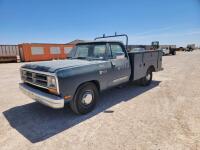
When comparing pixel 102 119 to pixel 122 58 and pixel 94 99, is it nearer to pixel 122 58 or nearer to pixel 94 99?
pixel 94 99

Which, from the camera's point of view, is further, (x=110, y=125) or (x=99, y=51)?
(x=99, y=51)

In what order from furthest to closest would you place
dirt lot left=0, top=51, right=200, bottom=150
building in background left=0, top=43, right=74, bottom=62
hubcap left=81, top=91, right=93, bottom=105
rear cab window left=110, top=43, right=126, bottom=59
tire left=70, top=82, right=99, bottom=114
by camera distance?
building in background left=0, top=43, right=74, bottom=62, rear cab window left=110, top=43, right=126, bottom=59, hubcap left=81, top=91, right=93, bottom=105, tire left=70, top=82, right=99, bottom=114, dirt lot left=0, top=51, right=200, bottom=150

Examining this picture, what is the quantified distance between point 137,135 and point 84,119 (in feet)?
4.69

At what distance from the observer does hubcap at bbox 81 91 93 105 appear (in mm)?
4234

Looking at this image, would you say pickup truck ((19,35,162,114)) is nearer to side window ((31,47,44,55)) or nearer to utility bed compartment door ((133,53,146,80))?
utility bed compartment door ((133,53,146,80))

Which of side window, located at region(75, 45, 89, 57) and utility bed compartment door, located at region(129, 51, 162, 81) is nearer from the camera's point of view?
side window, located at region(75, 45, 89, 57)

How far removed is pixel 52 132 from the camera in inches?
137

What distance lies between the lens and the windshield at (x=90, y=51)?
4879 mm

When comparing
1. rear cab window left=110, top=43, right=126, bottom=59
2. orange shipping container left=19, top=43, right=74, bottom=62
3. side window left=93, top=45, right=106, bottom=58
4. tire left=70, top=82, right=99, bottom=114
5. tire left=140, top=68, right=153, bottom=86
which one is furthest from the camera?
orange shipping container left=19, top=43, right=74, bottom=62

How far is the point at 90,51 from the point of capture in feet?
16.6

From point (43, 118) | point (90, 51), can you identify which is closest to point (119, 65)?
point (90, 51)

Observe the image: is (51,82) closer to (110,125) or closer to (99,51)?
(110,125)

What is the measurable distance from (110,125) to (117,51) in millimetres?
2588

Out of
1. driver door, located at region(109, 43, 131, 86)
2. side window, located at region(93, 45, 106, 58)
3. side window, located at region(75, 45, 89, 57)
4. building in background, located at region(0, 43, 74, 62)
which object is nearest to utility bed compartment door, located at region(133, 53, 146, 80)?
driver door, located at region(109, 43, 131, 86)
